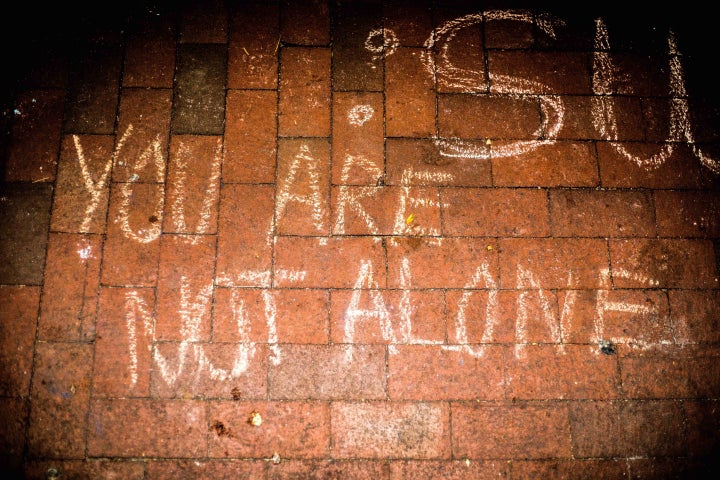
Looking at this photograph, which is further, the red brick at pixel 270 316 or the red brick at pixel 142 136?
the red brick at pixel 142 136

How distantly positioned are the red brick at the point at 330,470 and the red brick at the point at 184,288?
1027 mm

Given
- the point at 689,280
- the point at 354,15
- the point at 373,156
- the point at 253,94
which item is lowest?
the point at 689,280

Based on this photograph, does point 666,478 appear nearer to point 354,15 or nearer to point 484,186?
point 484,186

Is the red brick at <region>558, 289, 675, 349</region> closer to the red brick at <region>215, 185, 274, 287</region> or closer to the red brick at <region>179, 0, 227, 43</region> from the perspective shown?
the red brick at <region>215, 185, 274, 287</region>

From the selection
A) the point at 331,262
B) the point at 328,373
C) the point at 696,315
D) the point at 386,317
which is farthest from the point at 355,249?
the point at 696,315

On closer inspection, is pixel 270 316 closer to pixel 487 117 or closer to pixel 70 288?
pixel 70 288

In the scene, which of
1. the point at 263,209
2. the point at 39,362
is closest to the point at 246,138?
the point at 263,209

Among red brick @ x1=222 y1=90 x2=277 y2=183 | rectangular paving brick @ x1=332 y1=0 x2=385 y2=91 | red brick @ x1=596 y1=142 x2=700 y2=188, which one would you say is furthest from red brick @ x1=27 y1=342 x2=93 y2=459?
red brick @ x1=596 y1=142 x2=700 y2=188

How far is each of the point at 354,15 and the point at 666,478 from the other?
163 inches

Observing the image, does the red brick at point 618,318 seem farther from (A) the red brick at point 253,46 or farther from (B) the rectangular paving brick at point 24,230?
(B) the rectangular paving brick at point 24,230

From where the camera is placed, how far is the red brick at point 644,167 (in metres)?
3.03

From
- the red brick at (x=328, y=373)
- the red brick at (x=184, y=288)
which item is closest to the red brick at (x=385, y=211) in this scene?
the red brick at (x=328, y=373)

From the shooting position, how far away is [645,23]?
331 centimetres

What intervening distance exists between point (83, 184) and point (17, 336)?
1131 mm
